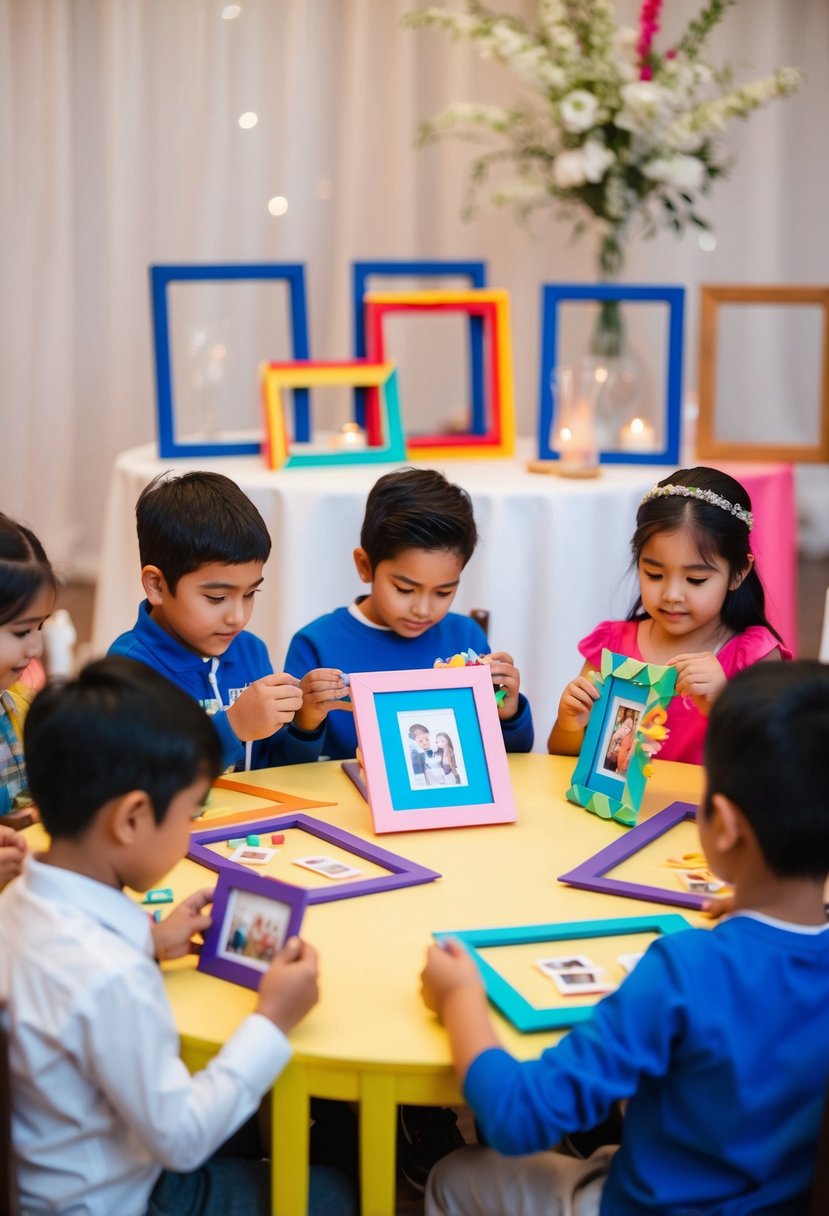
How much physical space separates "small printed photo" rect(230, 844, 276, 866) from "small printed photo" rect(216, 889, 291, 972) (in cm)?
29

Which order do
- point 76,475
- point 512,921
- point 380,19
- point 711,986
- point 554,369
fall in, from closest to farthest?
point 711,986 < point 512,921 < point 554,369 < point 380,19 < point 76,475

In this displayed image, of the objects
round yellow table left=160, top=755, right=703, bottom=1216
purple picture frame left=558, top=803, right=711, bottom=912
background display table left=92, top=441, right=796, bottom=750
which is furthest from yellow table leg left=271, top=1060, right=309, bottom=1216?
background display table left=92, top=441, right=796, bottom=750

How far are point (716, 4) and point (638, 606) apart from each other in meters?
2.49

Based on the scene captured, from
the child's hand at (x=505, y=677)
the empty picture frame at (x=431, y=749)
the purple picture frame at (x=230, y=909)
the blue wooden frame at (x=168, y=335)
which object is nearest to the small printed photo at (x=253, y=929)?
the purple picture frame at (x=230, y=909)

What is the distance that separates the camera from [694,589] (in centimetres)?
242

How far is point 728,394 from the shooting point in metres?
7.28

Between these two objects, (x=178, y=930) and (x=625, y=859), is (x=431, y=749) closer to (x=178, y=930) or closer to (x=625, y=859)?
(x=625, y=859)

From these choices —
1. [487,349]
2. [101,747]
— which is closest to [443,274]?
[487,349]

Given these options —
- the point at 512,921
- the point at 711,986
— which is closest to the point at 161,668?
the point at 512,921

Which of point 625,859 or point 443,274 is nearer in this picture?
point 625,859

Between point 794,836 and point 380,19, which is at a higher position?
point 380,19

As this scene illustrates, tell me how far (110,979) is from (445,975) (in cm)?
35

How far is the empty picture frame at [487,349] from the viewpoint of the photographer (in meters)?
4.13

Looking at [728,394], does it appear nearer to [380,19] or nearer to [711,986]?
[380,19]
